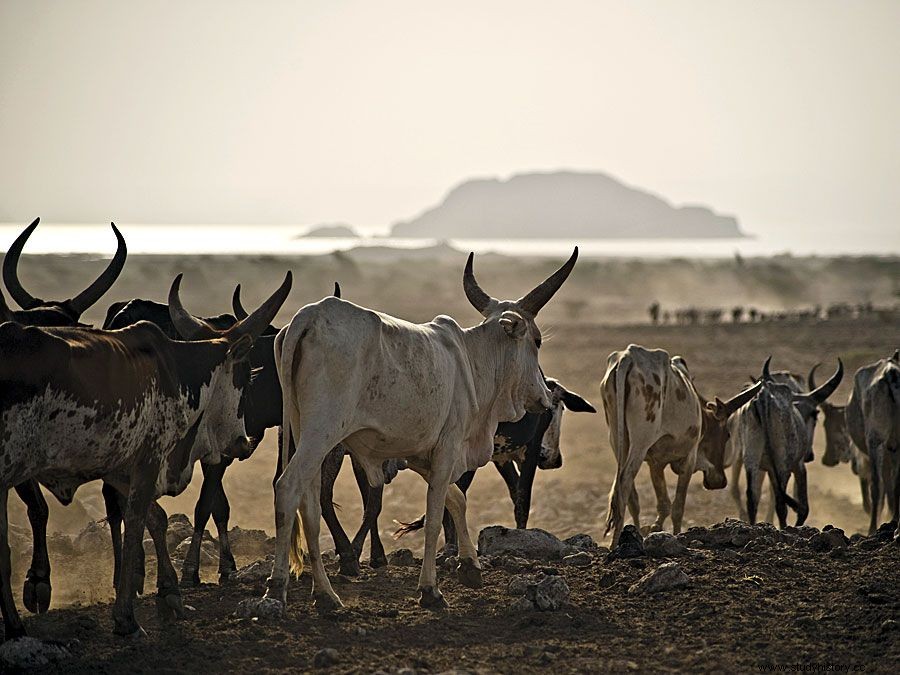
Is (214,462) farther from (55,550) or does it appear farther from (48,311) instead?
(55,550)

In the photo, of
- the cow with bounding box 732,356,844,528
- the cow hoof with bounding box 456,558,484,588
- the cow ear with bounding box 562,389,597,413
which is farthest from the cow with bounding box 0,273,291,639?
the cow with bounding box 732,356,844,528

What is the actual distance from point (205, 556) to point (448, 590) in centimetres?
295

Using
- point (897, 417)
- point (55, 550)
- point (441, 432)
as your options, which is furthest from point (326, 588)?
point (897, 417)

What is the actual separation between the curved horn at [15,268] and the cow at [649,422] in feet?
17.2

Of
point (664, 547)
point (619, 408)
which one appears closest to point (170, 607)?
point (664, 547)

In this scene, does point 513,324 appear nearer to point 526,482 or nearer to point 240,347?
point 240,347

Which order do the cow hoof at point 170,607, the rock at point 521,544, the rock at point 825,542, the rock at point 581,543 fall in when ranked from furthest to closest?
1. the rock at point 581,543
2. the rock at point 521,544
3. the rock at point 825,542
4. the cow hoof at point 170,607

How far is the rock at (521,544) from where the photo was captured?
977cm

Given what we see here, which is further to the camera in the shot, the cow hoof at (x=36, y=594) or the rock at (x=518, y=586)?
the rock at (x=518, y=586)

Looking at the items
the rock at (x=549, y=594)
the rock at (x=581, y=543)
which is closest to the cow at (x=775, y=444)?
the rock at (x=581, y=543)

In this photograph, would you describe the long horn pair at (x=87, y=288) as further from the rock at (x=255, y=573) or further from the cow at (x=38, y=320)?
the rock at (x=255, y=573)

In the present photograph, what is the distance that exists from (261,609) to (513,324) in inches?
107

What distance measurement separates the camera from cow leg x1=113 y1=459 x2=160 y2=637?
710 cm

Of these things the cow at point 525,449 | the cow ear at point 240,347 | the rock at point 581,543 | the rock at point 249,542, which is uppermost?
the cow ear at point 240,347
